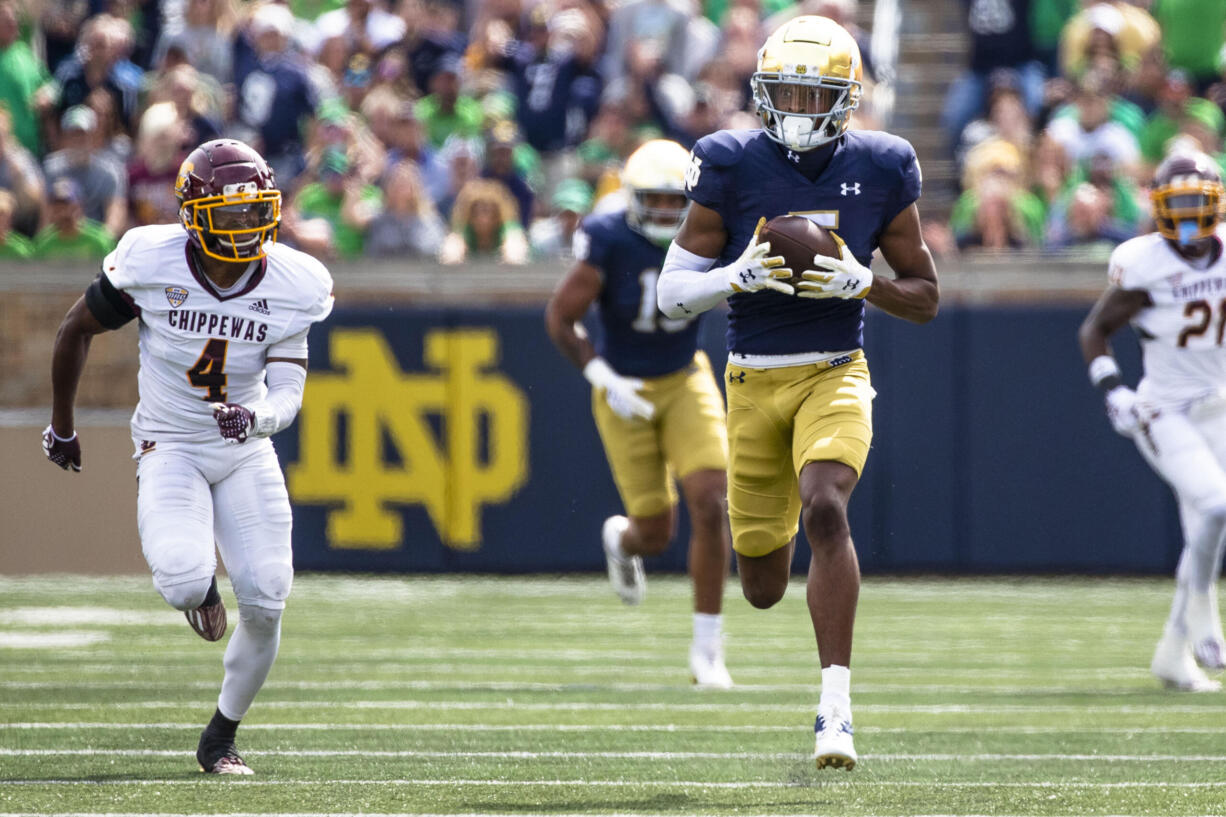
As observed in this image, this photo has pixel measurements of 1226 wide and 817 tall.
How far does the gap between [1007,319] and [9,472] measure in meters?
5.47

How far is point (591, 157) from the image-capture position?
11938mm

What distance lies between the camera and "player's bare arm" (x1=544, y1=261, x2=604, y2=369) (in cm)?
773

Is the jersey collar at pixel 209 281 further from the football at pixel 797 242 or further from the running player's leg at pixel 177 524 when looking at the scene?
the football at pixel 797 242

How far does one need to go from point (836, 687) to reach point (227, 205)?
1944mm

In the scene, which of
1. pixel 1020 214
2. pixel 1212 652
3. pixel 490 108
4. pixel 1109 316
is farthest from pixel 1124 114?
pixel 1212 652

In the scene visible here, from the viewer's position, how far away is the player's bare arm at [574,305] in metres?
7.73

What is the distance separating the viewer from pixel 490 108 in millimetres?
12469

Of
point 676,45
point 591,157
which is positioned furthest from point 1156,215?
point 676,45

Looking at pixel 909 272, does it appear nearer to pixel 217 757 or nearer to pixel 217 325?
pixel 217 325

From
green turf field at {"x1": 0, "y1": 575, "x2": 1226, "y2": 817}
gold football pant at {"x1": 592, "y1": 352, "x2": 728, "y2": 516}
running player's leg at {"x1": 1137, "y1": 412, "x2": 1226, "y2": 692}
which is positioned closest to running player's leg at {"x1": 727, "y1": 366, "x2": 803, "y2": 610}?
green turf field at {"x1": 0, "y1": 575, "x2": 1226, "y2": 817}

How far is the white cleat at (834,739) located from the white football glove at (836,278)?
101cm

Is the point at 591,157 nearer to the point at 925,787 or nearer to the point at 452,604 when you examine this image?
the point at 452,604

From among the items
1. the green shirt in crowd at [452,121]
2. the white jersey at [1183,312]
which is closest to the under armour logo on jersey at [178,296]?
the white jersey at [1183,312]

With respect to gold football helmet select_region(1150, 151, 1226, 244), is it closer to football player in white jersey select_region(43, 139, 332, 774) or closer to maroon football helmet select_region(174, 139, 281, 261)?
football player in white jersey select_region(43, 139, 332, 774)
